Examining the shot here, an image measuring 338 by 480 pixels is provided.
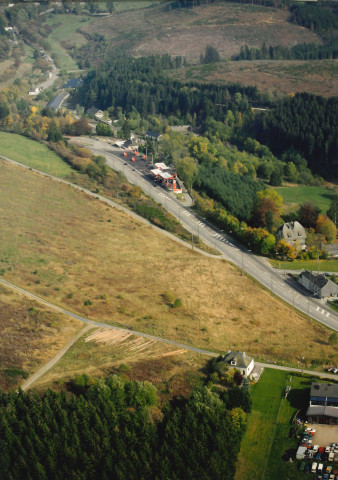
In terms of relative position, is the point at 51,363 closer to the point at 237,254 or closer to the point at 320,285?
the point at 320,285

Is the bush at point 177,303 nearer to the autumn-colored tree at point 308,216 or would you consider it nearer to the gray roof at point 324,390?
the gray roof at point 324,390

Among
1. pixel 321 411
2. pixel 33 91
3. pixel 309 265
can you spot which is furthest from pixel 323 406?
pixel 33 91

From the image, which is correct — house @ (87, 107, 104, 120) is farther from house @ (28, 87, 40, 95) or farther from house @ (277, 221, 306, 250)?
house @ (277, 221, 306, 250)

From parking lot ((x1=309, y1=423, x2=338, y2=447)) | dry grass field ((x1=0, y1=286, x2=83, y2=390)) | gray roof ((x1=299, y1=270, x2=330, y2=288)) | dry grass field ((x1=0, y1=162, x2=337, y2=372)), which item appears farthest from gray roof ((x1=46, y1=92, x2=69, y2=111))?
parking lot ((x1=309, y1=423, x2=338, y2=447))

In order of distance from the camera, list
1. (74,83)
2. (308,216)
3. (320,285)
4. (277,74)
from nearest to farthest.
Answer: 1. (320,285)
2. (308,216)
3. (277,74)
4. (74,83)

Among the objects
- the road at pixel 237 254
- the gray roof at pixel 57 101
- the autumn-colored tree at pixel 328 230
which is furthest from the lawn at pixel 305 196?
the gray roof at pixel 57 101

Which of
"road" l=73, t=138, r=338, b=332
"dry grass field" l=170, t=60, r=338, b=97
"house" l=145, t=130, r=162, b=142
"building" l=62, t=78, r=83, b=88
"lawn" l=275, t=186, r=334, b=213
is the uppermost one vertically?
"dry grass field" l=170, t=60, r=338, b=97
